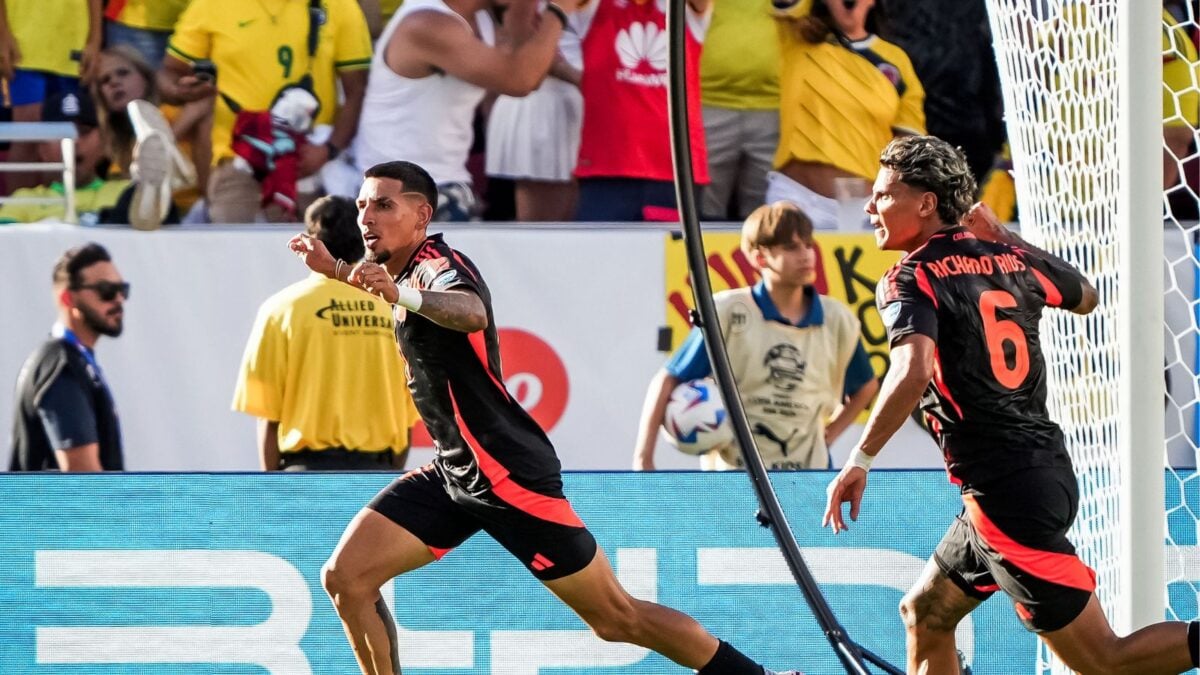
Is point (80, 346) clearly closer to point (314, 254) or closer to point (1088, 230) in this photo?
point (314, 254)

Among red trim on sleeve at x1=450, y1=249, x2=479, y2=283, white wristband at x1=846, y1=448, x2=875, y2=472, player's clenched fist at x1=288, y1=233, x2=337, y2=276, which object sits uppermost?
player's clenched fist at x1=288, y1=233, x2=337, y2=276

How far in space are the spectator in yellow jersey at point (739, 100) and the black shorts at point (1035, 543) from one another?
4.06 metres

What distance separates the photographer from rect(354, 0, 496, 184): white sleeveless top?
329 inches

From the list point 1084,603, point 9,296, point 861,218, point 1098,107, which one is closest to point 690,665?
point 1084,603

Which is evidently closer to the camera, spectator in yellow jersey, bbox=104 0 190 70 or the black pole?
the black pole

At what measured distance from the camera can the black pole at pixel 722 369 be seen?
5.68 metres

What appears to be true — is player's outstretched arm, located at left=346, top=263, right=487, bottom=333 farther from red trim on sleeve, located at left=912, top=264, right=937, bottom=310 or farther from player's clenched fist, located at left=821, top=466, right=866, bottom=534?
red trim on sleeve, located at left=912, top=264, right=937, bottom=310

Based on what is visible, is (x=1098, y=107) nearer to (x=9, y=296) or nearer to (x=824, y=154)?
(x=824, y=154)

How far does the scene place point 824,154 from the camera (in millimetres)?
8664

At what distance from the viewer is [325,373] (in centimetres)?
682

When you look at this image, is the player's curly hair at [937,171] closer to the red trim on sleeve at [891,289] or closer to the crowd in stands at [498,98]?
the red trim on sleeve at [891,289]

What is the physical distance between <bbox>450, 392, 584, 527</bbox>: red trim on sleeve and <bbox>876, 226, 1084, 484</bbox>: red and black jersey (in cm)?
125

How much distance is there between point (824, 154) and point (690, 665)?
392 cm

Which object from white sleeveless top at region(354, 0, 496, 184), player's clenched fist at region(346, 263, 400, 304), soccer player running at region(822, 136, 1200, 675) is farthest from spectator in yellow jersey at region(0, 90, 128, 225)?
soccer player running at region(822, 136, 1200, 675)
